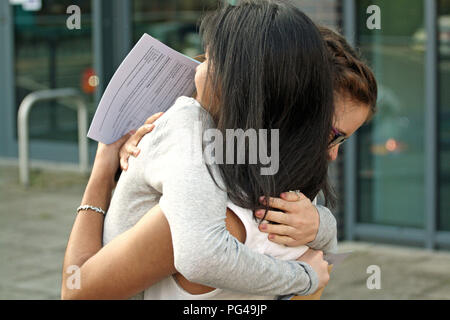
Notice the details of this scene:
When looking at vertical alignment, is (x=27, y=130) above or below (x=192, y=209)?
below

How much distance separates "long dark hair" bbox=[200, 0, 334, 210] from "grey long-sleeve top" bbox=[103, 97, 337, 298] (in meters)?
0.06

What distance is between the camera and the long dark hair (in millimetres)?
1450

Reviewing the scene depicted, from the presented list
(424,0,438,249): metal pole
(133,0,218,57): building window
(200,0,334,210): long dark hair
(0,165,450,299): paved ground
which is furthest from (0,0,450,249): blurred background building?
(200,0,334,210): long dark hair

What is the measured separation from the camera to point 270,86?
1460 millimetres

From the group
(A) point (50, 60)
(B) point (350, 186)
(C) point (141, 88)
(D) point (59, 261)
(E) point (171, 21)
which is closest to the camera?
(C) point (141, 88)

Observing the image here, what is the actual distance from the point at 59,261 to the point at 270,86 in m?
4.11

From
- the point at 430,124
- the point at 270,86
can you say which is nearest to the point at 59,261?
the point at 430,124

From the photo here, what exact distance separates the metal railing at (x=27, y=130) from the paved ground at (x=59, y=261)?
58cm

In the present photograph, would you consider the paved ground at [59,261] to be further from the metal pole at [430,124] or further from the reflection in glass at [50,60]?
the reflection in glass at [50,60]

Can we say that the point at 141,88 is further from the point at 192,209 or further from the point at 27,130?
the point at 27,130

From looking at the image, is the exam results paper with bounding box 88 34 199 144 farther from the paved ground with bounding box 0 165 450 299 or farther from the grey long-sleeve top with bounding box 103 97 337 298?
the paved ground with bounding box 0 165 450 299

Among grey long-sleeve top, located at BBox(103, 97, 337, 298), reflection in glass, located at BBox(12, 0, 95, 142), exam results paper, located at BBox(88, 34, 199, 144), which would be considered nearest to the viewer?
grey long-sleeve top, located at BBox(103, 97, 337, 298)

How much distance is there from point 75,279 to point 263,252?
1.28 feet

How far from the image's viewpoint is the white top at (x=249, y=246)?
1.51 metres
